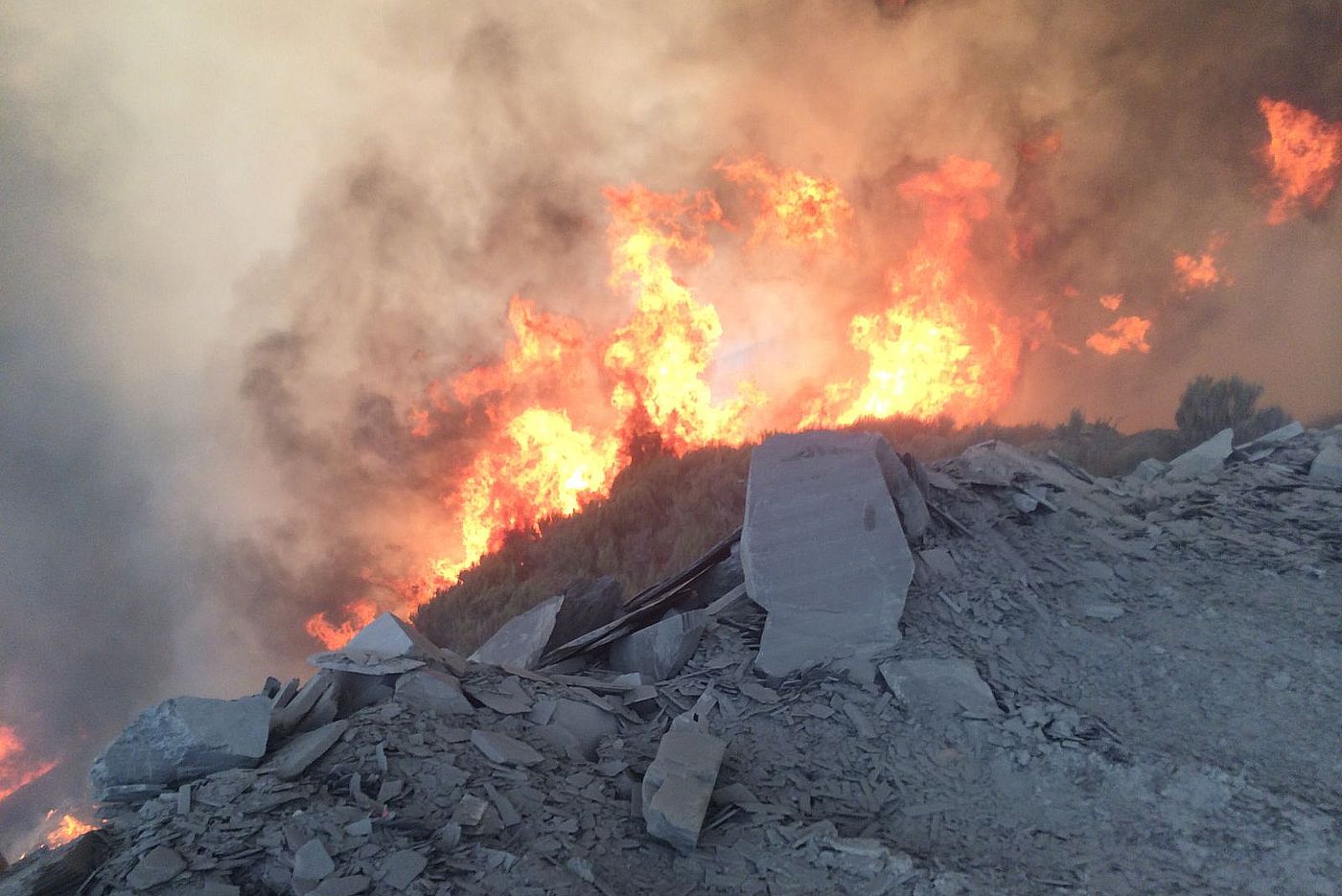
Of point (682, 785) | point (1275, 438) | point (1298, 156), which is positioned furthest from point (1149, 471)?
point (1298, 156)

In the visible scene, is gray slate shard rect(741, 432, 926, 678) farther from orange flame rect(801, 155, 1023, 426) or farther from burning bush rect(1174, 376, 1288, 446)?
orange flame rect(801, 155, 1023, 426)

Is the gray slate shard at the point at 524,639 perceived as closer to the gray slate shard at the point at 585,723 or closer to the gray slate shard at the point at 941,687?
the gray slate shard at the point at 585,723

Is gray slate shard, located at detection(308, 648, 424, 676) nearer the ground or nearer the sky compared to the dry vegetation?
nearer the ground

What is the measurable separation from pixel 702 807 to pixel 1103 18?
1949 cm

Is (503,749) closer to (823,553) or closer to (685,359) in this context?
(823,553)

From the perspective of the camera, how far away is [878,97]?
717 inches

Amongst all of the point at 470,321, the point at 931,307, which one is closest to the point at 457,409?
the point at 470,321

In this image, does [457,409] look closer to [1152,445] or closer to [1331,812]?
[1152,445]

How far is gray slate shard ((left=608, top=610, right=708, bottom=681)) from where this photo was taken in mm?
5535

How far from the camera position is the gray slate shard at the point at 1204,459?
27.0 feet

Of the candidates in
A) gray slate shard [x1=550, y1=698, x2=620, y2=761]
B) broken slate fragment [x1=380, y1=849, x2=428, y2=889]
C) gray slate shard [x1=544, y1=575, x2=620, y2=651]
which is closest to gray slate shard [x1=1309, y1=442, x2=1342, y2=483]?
gray slate shard [x1=544, y1=575, x2=620, y2=651]

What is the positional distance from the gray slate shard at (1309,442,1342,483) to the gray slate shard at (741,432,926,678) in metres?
4.64

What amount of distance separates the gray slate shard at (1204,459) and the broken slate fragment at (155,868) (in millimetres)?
9267

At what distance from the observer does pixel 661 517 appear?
10750 mm
